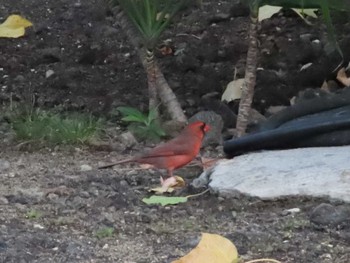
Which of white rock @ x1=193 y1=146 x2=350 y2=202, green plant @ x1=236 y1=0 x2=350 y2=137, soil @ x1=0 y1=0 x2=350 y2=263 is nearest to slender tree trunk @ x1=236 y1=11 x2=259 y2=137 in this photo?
green plant @ x1=236 y1=0 x2=350 y2=137

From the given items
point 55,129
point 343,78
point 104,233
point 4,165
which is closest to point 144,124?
point 55,129

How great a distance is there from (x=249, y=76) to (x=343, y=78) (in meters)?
0.81

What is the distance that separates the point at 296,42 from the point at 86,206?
6.75 feet

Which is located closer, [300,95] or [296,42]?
[300,95]

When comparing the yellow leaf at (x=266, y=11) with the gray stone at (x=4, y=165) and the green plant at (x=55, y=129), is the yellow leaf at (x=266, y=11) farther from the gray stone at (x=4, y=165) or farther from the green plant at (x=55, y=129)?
the gray stone at (x=4, y=165)

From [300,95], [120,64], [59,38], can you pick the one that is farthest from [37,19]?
[300,95]

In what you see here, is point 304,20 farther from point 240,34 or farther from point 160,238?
point 160,238

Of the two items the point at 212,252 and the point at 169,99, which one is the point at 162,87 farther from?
the point at 212,252

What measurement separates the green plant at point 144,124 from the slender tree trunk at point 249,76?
0.38m

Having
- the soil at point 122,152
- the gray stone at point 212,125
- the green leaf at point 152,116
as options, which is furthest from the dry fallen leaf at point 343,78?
the green leaf at point 152,116

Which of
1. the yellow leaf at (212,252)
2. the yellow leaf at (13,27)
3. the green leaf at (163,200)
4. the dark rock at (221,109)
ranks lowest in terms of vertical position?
the dark rock at (221,109)

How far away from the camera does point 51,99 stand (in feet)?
15.0

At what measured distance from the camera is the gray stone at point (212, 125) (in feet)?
13.2

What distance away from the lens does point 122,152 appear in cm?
395
